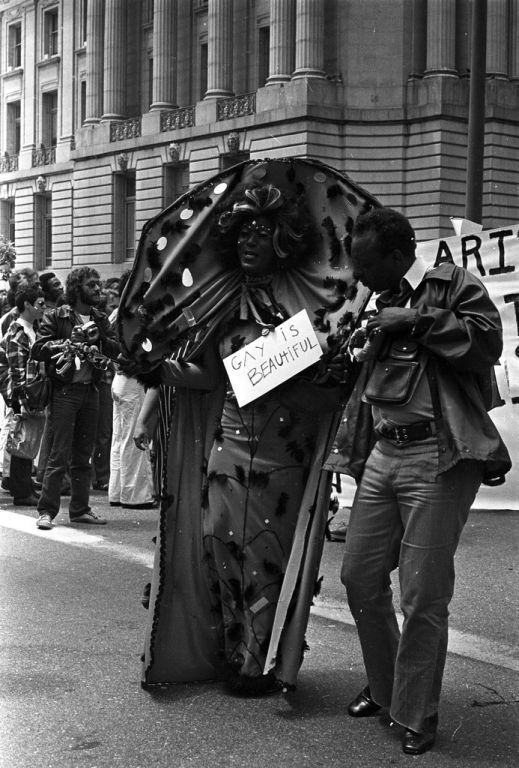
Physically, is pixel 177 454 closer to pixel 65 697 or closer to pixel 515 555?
pixel 65 697

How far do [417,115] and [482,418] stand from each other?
3389 cm

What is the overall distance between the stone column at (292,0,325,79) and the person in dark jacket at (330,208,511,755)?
34567 mm

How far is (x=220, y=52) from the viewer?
4184 cm

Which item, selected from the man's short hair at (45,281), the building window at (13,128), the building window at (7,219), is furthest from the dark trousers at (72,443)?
the building window at (13,128)

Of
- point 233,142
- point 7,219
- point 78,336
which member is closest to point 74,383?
point 78,336

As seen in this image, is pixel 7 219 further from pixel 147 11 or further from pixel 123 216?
pixel 147 11

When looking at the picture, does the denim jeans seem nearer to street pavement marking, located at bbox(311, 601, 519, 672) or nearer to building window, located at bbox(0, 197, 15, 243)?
street pavement marking, located at bbox(311, 601, 519, 672)

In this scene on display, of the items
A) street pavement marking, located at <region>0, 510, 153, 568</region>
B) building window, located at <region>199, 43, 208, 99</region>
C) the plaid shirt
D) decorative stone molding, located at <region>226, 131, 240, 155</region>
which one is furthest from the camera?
building window, located at <region>199, 43, 208, 99</region>

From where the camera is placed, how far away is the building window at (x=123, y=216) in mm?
46375

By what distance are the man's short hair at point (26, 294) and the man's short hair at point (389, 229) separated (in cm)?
644

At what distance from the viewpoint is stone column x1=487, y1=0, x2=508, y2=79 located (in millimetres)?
36969

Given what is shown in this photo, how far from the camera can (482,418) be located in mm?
3828

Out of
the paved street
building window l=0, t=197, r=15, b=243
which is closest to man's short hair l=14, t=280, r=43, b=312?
the paved street

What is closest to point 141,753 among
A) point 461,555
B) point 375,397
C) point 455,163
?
point 375,397
